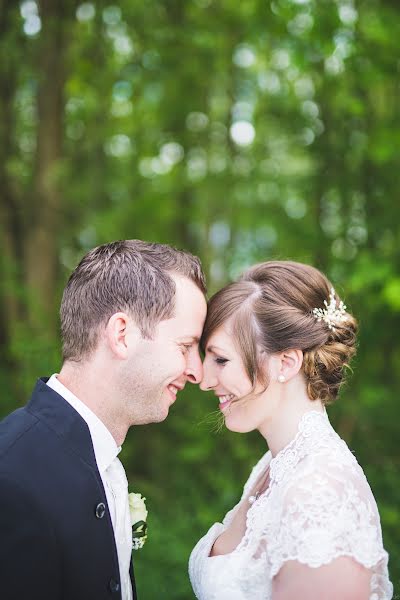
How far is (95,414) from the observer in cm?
264

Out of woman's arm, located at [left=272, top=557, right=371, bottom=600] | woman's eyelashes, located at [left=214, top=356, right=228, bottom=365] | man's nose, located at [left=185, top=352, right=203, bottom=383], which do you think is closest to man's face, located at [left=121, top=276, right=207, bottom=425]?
man's nose, located at [left=185, top=352, right=203, bottom=383]

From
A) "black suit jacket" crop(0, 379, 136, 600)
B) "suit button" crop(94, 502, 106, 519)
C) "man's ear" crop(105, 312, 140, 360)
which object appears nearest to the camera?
"black suit jacket" crop(0, 379, 136, 600)

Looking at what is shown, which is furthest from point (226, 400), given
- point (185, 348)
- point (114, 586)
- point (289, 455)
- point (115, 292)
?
point (114, 586)

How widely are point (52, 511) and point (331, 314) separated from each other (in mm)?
1390

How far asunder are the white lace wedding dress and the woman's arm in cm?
3

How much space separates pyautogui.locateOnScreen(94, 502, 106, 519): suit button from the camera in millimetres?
2389

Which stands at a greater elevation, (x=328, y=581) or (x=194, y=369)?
(x=194, y=369)

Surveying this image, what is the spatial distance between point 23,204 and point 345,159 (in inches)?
135

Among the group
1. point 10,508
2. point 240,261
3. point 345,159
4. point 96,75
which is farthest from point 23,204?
point 10,508

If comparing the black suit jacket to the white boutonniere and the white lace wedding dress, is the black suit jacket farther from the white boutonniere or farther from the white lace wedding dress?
the white lace wedding dress

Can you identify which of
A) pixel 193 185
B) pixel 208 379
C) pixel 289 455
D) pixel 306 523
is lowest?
pixel 306 523

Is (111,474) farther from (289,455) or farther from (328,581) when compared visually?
(328,581)

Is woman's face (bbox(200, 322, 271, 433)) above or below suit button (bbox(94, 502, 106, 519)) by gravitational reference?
above

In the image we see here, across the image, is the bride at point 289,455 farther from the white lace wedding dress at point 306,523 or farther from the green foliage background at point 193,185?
the green foliage background at point 193,185
